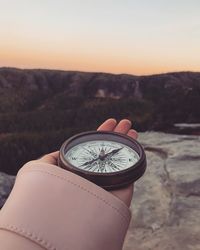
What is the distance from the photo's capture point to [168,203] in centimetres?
508

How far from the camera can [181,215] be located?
4812mm

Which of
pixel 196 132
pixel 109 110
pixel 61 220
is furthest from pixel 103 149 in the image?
pixel 109 110

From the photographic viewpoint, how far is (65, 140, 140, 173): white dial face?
177cm

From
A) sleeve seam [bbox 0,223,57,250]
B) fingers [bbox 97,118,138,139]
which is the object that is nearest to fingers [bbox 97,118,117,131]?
fingers [bbox 97,118,138,139]

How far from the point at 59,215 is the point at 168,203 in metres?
3.99

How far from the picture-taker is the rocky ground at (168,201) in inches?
176

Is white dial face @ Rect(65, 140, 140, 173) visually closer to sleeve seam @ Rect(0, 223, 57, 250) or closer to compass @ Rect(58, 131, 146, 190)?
Result: compass @ Rect(58, 131, 146, 190)

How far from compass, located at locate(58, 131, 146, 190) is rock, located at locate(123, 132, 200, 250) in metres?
2.63

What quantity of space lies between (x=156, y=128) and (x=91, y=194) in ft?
24.2

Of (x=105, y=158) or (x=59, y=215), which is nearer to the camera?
(x=59, y=215)

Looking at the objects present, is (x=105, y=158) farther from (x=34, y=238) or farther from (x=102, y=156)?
(x=34, y=238)

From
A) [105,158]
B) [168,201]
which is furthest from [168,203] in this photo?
[105,158]

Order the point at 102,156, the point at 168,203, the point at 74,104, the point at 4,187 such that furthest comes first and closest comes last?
1. the point at 74,104
2. the point at 4,187
3. the point at 168,203
4. the point at 102,156

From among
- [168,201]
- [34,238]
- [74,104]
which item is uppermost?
[34,238]
